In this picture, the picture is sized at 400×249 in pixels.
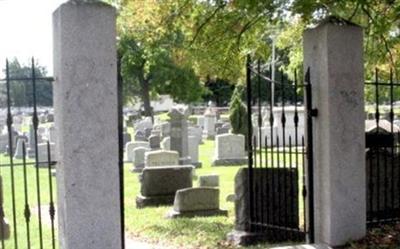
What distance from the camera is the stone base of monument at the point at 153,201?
41.5 ft

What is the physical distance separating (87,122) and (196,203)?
6676 mm

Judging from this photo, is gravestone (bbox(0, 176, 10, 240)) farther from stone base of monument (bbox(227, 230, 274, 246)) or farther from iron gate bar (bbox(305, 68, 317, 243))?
iron gate bar (bbox(305, 68, 317, 243))

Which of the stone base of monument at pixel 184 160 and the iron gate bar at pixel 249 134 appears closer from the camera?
the iron gate bar at pixel 249 134

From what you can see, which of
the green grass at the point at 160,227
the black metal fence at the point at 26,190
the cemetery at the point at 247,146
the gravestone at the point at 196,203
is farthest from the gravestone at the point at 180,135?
the gravestone at the point at 196,203

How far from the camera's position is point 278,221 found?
7.88 m

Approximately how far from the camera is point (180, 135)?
19.2 metres

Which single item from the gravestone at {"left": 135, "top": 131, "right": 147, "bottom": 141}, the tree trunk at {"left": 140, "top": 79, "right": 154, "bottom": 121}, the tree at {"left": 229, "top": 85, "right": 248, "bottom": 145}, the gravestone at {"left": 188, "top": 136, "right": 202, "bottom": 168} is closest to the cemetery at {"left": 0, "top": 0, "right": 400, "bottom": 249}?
the gravestone at {"left": 188, "top": 136, "right": 202, "bottom": 168}

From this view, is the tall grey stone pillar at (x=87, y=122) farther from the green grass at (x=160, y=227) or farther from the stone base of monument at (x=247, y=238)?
the green grass at (x=160, y=227)

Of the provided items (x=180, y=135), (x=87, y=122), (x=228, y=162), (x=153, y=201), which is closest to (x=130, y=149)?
(x=180, y=135)

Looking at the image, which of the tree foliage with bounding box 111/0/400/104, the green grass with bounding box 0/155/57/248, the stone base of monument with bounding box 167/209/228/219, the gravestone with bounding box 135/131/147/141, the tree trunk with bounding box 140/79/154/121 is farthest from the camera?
the tree trunk with bounding box 140/79/154/121

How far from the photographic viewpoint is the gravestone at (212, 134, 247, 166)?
21047mm

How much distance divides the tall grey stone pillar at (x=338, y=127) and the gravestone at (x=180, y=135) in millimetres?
13014

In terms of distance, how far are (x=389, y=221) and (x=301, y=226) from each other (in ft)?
5.44

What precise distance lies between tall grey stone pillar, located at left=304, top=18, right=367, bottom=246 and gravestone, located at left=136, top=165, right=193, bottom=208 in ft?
23.0
